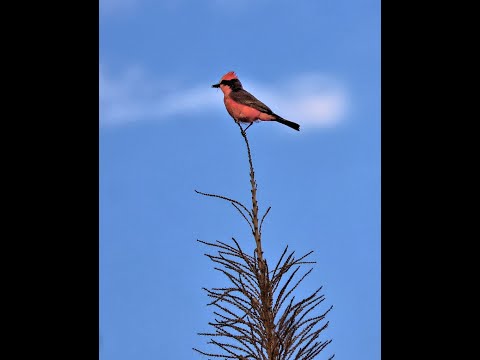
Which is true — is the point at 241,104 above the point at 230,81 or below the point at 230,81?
below

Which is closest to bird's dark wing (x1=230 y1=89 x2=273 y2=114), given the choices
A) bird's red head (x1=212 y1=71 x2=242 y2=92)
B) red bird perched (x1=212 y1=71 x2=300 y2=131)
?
red bird perched (x1=212 y1=71 x2=300 y2=131)

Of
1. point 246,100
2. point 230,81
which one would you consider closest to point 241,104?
point 246,100

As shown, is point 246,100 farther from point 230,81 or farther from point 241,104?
point 230,81

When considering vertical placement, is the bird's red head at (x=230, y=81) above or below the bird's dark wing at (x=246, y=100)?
above

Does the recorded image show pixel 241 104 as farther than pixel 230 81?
No

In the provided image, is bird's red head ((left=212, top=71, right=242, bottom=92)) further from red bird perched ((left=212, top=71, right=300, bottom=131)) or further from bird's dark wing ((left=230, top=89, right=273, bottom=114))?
bird's dark wing ((left=230, top=89, right=273, bottom=114))

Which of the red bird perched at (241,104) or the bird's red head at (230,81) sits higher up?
the bird's red head at (230,81)

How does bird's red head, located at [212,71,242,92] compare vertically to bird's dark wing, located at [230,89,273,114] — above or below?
above

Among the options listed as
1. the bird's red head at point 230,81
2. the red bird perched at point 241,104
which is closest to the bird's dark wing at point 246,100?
the red bird perched at point 241,104

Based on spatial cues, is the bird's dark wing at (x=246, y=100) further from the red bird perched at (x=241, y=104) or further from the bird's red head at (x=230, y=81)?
the bird's red head at (x=230, y=81)
